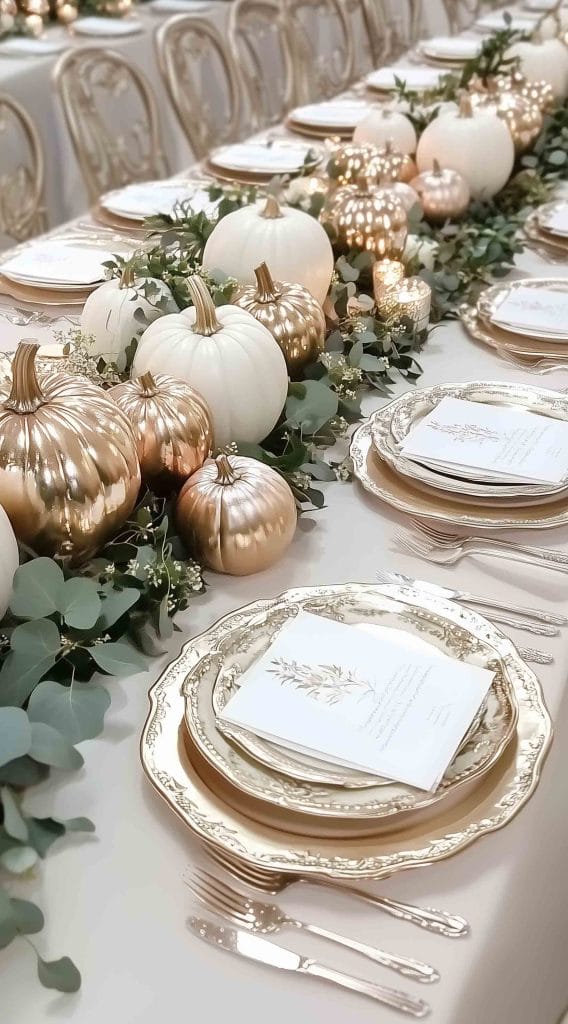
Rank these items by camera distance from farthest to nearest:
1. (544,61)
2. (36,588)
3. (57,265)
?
(544,61), (57,265), (36,588)

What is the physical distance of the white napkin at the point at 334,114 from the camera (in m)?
2.13

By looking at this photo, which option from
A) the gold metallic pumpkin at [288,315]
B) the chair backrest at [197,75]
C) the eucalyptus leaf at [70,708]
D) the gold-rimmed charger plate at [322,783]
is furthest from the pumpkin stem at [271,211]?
the chair backrest at [197,75]

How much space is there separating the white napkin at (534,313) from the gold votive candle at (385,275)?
0.14 metres

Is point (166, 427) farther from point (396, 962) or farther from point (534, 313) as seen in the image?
point (534, 313)

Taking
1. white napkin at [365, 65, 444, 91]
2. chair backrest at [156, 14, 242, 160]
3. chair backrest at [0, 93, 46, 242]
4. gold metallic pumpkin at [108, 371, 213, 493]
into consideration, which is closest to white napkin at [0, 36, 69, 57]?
chair backrest at [156, 14, 242, 160]

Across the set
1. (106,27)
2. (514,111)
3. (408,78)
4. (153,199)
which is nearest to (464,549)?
(153,199)

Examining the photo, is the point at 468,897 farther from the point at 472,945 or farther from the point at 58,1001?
the point at 58,1001

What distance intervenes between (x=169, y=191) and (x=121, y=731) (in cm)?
Answer: 127

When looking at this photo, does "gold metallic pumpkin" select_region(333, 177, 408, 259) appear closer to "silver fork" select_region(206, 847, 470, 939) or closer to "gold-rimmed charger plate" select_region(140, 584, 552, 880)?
"gold-rimmed charger plate" select_region(140, 584, 552, 880)

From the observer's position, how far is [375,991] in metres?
0.52

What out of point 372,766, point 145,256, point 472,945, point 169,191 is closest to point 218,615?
point 372,766

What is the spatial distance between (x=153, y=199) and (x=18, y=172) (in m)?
0.66

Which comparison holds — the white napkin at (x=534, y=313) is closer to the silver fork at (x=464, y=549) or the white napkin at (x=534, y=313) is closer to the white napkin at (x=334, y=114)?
the silver fork at (x=464, y=549)

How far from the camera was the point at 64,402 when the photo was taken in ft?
2.58
